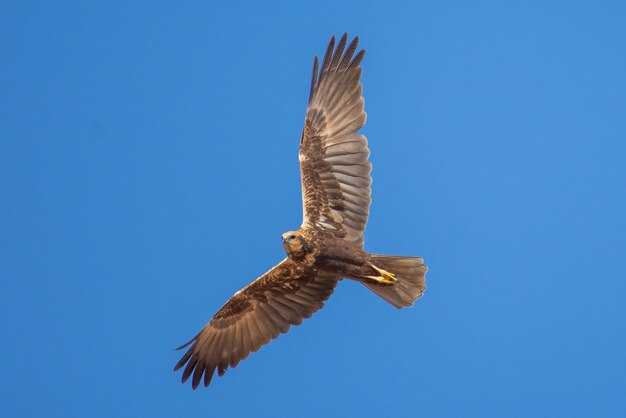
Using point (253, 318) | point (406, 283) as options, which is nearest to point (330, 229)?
point (406, 283)

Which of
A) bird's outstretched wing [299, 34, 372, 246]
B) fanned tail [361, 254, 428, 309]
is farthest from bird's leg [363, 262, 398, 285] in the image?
bird's outstretched wing [299, 34, 372, 246]

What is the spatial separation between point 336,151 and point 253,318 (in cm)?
222

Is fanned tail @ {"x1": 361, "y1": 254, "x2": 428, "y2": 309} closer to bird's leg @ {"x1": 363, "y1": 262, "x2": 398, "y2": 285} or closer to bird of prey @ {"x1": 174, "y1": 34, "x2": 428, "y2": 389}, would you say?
bird of prey @ {"x1": 174, "y1": 34, "x2": 428, "y2": 389}

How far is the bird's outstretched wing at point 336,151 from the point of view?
11.2m

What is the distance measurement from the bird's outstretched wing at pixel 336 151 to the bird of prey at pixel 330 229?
0.01 meters

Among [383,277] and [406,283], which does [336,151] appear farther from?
[406,283]

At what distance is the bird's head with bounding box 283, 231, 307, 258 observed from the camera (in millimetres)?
10836

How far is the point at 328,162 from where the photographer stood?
1124 cm

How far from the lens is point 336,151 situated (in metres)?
11.2

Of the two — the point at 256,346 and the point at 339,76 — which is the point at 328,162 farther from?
the point at 256,346

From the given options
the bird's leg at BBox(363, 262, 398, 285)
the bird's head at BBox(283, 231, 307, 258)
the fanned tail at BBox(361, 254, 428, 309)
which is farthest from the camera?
the fanned tail at BBox(361, 254, 428, 309)

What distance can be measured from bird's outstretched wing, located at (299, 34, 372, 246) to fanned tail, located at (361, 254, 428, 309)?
54 cm

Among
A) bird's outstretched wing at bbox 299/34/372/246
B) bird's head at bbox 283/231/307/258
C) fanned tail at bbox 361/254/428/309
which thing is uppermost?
bird's outstretched wing at bbox 299/34/372/246

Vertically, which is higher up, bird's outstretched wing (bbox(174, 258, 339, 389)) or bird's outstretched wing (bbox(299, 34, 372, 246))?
bird's outstretched wing (bbox(299, 34, 372, 246))
